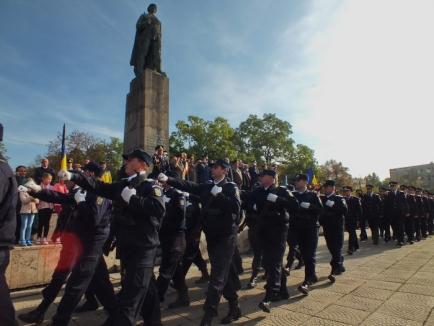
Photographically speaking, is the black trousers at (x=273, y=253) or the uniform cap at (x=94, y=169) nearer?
the uniform cap at (x=94, y=169)

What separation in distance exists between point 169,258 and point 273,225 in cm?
173

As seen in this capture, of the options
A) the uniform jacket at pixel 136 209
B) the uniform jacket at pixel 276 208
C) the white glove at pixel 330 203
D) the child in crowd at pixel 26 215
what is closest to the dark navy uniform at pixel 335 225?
the white glove at pixel 330 203

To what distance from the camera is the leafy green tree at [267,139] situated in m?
52.3

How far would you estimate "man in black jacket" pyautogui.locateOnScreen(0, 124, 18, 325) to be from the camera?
2.82 m

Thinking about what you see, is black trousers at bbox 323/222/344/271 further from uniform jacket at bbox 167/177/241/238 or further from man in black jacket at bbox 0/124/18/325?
man in black jacket at bbox 0/124/18/325

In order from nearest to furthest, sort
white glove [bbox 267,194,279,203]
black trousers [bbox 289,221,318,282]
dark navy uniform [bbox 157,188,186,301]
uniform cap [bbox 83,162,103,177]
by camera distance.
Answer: uniform cap [bbox 83,162,103,177] < dark navy uniform [bbox 157,188,186,301] < white glove [bbox 267,194,279,203] < black trousers [bbox 289,221,318,282]

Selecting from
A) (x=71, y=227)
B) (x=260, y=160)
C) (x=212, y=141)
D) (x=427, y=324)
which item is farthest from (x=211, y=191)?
(x=260, y=160)

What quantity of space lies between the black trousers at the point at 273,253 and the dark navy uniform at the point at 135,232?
203 centimetres

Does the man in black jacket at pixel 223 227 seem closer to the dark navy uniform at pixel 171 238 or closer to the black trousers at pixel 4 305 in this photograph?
the dark navy uniform at pixel 171 238

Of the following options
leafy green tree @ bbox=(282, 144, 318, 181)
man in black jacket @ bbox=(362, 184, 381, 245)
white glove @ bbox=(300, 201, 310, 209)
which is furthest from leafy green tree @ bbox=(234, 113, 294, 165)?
white glove @ bbox=(300, 201, 310, 209)

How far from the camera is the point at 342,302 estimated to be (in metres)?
5.18

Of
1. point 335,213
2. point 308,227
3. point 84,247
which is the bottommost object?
point 84,247

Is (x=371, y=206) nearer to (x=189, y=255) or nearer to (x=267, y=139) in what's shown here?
(x=189, y=255)

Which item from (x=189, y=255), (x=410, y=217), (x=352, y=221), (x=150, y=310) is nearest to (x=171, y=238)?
(x=189, y=255)
